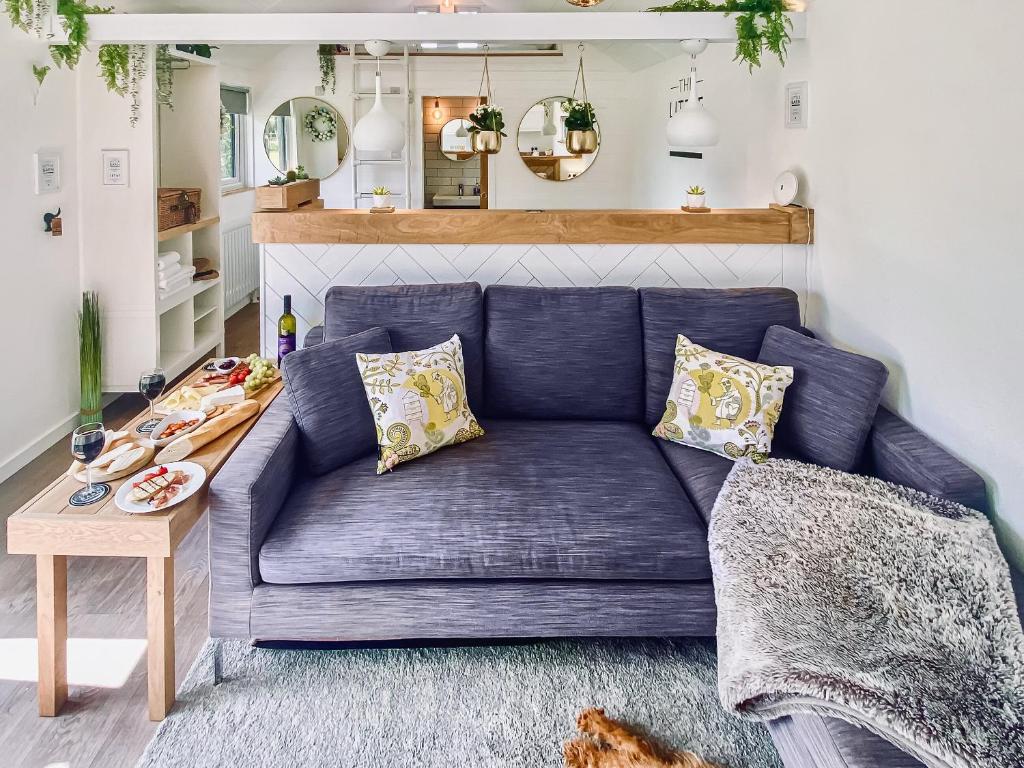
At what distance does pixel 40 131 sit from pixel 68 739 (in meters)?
2.87

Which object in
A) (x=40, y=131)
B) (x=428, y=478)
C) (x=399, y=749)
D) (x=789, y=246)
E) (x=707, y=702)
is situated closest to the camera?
(x=399, y=749)

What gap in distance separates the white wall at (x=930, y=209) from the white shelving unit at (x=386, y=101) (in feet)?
17.3

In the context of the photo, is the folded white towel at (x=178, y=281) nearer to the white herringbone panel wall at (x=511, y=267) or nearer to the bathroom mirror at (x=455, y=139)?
the white herringbone panel wall at (x=511, y=267)

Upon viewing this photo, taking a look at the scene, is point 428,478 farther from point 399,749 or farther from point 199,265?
point 199,265

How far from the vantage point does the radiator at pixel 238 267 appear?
753 centimetres

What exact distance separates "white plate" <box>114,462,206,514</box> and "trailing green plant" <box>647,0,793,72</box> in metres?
2.57

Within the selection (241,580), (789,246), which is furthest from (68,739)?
(789,246)

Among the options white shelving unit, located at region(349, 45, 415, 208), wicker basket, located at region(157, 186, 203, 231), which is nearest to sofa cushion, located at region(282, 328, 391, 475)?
wicker basket, located at region(157, 186, 203, 231)

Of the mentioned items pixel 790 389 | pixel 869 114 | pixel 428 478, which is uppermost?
pixel 869 114

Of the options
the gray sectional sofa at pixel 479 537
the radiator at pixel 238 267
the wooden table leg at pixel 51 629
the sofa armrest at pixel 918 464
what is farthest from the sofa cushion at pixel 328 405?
the radiator at pixel 238 267

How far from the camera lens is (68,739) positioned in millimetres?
2146

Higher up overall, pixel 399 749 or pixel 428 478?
pixel 428 478

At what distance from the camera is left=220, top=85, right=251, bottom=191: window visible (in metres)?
7.76

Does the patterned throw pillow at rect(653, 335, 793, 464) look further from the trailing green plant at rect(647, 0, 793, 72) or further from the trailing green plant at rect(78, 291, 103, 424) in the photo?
the trailing green plant at rect(78, 291, 103, 424)
